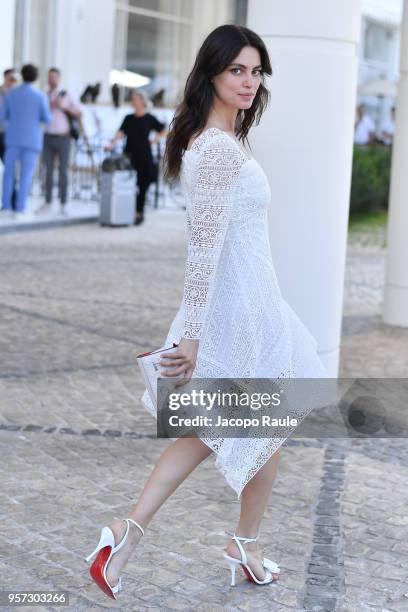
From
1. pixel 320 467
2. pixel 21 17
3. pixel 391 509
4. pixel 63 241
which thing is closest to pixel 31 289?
pixel 63 241

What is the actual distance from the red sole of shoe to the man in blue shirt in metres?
11.8

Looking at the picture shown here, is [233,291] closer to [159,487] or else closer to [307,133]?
[159,487]

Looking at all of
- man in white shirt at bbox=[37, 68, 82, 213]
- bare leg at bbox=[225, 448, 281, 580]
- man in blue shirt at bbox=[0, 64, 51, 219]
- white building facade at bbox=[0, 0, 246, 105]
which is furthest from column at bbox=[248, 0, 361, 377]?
white building facade at bbox=[0, 0, 246, 105]

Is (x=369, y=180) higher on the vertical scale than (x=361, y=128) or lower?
lower

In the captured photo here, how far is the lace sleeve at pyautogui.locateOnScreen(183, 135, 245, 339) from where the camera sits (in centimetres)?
351

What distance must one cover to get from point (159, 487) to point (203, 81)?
4.36ft

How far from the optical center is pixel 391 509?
5.02m

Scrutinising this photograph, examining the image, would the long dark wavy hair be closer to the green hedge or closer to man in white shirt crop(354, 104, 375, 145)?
the green hedge

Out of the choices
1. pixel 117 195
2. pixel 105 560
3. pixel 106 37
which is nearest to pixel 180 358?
pixel 105 560

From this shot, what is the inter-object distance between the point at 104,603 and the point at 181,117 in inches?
65.1

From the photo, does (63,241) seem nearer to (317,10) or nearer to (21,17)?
(317,10)

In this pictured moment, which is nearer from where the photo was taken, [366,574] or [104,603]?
[104,603]

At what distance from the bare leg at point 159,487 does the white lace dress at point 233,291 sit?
0.08 m

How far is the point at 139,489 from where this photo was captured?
5137mm
